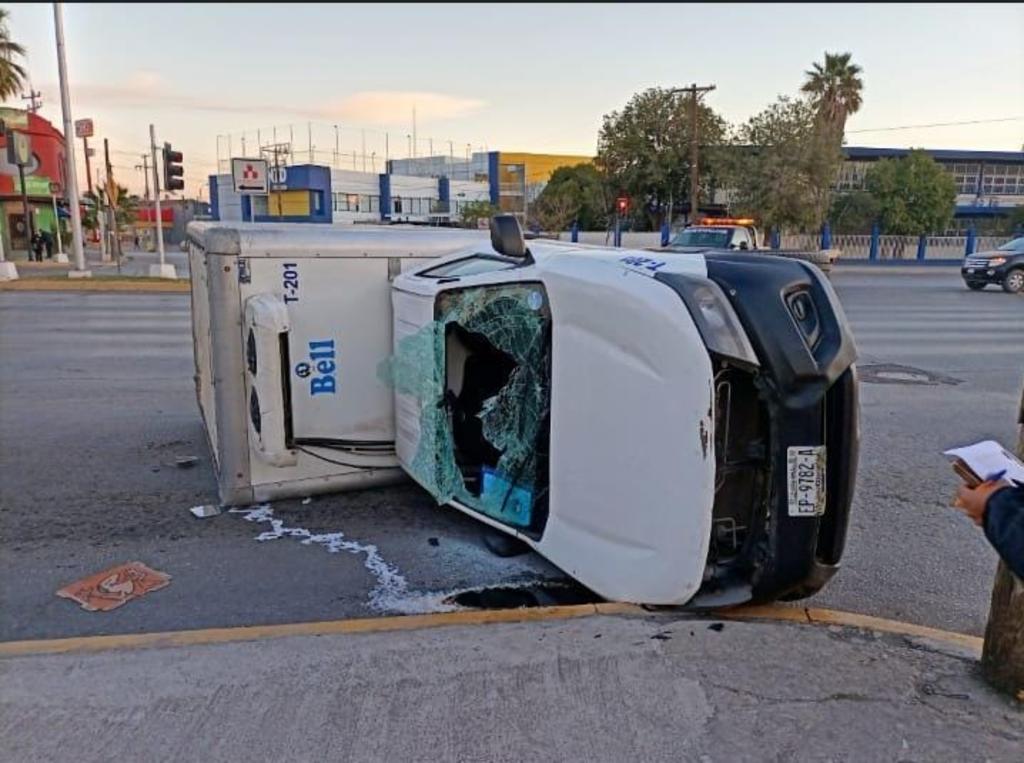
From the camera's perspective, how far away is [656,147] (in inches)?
1943

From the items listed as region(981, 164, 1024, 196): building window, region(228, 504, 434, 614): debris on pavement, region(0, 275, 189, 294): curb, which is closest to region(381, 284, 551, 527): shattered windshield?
region(228, 504, 434, 614): debris on pavement

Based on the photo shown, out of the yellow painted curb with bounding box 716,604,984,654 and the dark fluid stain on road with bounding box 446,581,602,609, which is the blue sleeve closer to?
the yellow painted curb with bounding box 716,604,984,654

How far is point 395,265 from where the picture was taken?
492 centimetres

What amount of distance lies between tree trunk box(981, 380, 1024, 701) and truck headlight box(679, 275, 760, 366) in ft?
3.07

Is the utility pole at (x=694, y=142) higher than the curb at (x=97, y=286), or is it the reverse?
the utility pole at (x=694, y=142)

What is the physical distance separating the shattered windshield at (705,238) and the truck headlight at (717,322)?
19582 mm

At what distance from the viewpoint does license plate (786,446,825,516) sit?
2785mm

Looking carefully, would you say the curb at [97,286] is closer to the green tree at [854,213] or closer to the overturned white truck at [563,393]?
the overturned white truck at [563,393]

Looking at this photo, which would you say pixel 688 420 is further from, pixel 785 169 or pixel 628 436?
pixel 785 169

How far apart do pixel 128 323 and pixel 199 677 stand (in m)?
12.6

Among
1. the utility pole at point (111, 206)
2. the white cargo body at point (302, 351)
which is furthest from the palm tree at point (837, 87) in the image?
the white cargo body at point (302, 351)

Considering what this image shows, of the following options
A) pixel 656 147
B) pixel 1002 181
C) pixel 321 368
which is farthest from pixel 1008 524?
pixel 1002 181

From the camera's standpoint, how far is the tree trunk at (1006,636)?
8.52 ft

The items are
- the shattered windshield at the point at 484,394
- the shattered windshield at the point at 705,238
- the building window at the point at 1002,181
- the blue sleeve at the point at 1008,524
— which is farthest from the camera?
the building window at the point at 1002,181
